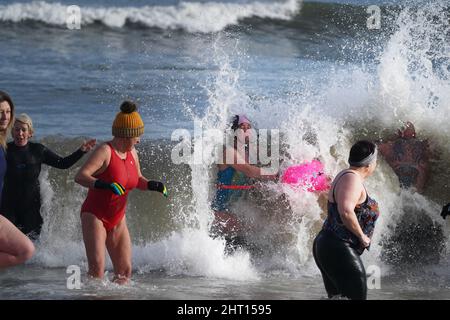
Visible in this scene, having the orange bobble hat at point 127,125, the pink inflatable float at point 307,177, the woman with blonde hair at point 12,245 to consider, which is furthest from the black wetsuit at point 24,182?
the pink inflatable float at point 307,177

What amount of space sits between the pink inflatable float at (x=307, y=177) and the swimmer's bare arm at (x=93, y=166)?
7.20 feet

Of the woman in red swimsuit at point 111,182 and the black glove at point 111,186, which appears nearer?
the black glove at point 111,186

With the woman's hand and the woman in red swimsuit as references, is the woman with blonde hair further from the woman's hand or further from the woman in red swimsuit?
the woman's hand

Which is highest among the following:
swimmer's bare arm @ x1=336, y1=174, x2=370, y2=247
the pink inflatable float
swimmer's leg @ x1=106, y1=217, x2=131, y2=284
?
the pink inflatable float

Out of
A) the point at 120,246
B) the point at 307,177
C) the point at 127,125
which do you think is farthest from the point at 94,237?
the point at 307,177

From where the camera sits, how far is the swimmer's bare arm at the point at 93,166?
250 inches

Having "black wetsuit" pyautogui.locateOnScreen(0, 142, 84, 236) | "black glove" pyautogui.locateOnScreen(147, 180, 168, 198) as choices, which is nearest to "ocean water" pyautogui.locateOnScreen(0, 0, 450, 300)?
"black wetsuit" pyautogui.locateOnScreen(0, 142, 84, 236)

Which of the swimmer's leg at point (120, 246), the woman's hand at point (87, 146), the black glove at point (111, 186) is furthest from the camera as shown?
the woman's hand at point (87, 146)

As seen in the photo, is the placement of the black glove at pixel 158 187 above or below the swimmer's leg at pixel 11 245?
above

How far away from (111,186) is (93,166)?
0.85 ft

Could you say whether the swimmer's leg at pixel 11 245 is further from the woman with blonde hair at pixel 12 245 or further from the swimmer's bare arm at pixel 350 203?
the swimmer's bare arm at pixel 350 203

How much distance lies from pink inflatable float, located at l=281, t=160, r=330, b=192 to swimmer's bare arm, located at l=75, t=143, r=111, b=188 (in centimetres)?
219

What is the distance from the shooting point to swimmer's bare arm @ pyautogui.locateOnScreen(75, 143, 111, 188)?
6.35 metres
